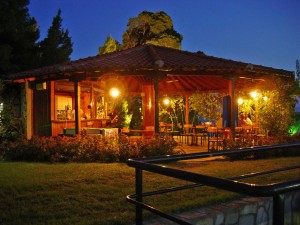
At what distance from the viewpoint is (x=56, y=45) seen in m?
19.8

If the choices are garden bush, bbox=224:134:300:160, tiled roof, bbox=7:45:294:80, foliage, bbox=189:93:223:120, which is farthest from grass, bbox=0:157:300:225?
foliage, bbox=189:93:223:120

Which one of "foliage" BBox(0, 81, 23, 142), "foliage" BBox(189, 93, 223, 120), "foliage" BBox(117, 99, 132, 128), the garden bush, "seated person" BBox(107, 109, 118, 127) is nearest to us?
the garden bush

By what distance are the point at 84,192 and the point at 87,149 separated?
13.3 ft

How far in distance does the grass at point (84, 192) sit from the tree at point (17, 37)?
8841 millimetres

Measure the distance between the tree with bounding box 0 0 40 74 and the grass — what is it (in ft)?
29.0

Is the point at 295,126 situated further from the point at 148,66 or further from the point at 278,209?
the point at 278,209

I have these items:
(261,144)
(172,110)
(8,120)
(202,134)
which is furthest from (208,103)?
(8,120)

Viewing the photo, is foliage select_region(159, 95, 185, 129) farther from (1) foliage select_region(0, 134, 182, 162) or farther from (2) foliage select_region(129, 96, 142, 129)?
(1) foliage select_region(0, 134, 182, 162)

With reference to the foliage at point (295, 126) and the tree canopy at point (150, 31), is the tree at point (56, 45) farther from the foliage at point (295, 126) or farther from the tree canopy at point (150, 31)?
the foliage at point (295, 126)

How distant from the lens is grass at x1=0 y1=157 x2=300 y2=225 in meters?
4.94

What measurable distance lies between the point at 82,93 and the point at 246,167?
1336cm

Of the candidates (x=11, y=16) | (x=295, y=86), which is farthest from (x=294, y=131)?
(x=11, y=16)

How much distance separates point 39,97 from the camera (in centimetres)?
1452

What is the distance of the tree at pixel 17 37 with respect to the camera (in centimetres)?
1639
